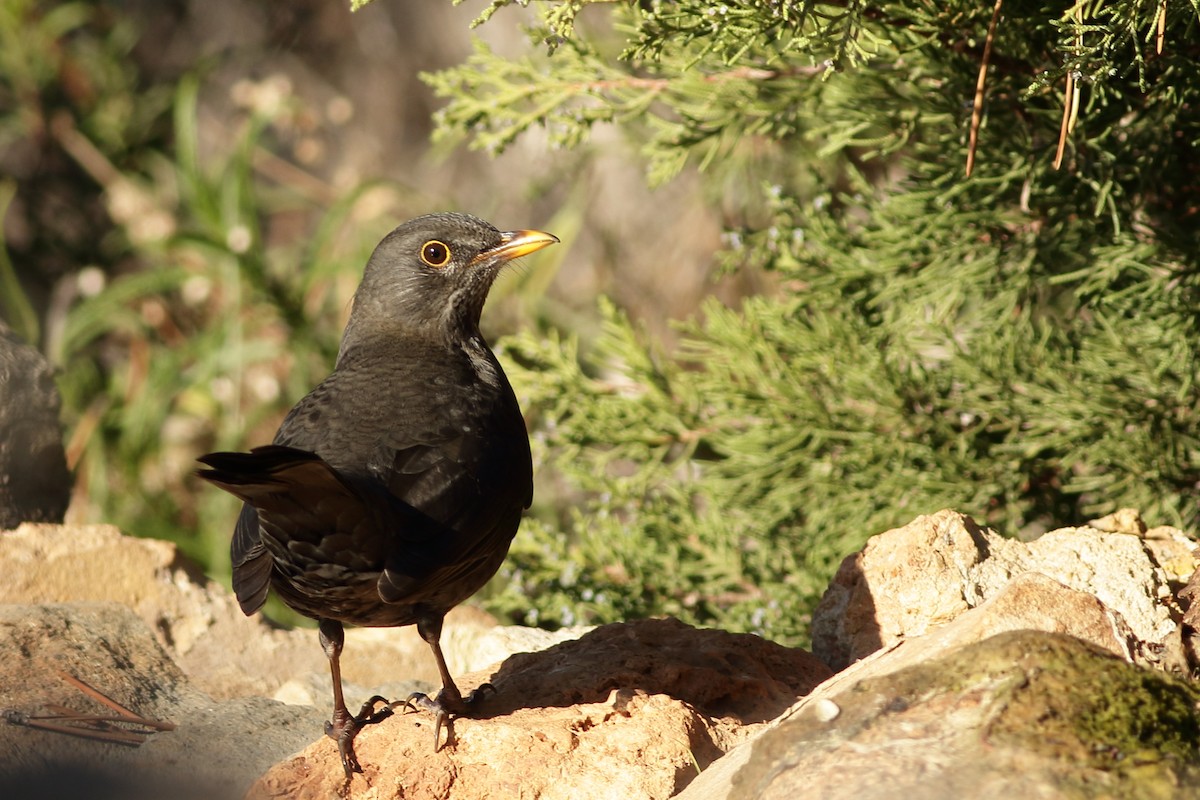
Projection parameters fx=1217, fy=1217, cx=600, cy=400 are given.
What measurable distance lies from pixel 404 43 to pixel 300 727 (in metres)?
7.54

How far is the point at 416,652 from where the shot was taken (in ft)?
15.3

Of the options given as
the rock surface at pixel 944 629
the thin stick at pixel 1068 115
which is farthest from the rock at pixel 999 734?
the thin stick at pixel 1068 115

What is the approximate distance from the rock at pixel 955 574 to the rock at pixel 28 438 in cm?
300

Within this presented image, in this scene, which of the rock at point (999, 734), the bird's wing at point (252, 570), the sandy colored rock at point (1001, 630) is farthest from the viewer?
the bird's wing at point (252, 570)

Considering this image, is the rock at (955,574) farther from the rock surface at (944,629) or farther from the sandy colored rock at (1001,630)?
the sandy colored rock at (1001,630)

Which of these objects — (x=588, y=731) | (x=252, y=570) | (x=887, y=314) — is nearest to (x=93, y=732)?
(x=252, y=570)

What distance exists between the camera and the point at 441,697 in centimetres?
336

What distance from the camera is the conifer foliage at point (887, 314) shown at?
4.03 meters

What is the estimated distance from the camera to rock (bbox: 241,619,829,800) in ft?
9.61

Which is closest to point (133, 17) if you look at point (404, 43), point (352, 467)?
point (404, 43)

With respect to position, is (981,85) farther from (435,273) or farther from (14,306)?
(14,306)

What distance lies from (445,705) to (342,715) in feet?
0.90

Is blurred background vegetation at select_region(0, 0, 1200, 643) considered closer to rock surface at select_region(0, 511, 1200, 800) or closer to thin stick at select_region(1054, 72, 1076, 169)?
thin stick at select_region(1054, 72, 1076, 169)

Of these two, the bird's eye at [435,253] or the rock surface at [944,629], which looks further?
the bird's eye at [435,253]
